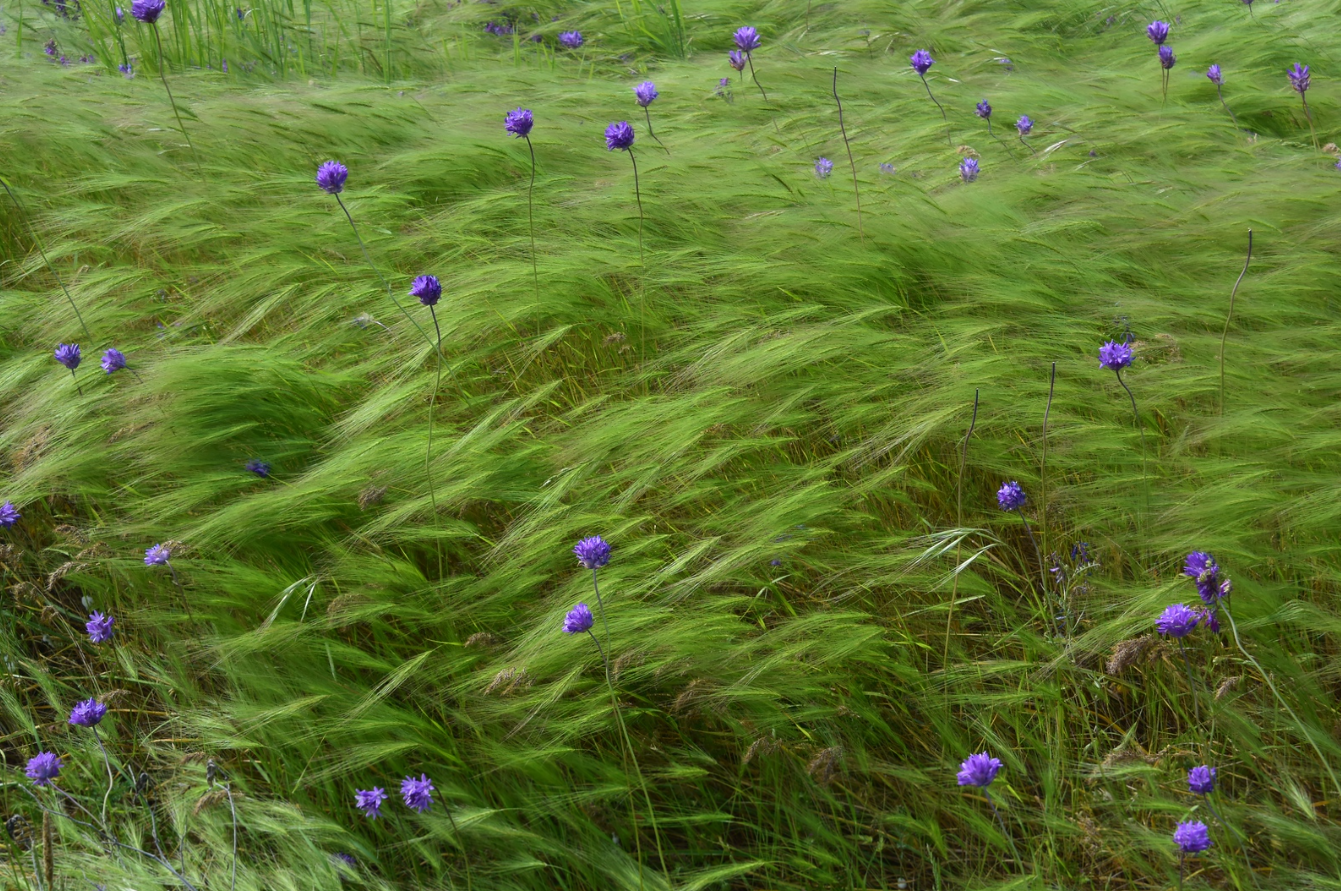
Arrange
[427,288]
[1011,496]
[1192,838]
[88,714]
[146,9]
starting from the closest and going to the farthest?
1. [1192,838]
2. [88,714]
3. [1011,496]
4. [427,288]
5. [146,9]

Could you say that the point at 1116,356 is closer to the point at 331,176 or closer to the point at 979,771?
the point at 979,771

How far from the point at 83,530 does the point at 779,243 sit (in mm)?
1343

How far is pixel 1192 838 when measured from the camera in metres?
1.00

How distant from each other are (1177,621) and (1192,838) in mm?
242

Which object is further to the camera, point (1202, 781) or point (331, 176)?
point (331, 176)

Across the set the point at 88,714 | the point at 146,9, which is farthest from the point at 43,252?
the point at 88,714

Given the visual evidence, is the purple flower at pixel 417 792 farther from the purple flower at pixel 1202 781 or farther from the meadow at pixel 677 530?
the purple flower at pixel 1202 781

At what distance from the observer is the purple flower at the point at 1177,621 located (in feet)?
3.66

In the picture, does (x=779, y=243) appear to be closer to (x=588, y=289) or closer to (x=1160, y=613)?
(x=588, y=289)

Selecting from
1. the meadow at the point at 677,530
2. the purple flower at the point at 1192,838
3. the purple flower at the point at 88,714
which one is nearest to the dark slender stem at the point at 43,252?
the meadow at the point at 677,530

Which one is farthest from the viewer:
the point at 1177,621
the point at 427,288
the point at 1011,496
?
the point at 427,288

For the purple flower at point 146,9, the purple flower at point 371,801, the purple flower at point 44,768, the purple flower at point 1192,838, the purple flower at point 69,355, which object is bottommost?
the purple flower at point 1192,838

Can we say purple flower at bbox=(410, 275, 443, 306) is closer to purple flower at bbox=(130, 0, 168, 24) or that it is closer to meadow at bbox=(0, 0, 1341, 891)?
meadow at bbox=(0, 0, 1341, 891)

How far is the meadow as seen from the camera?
3.85 ft
